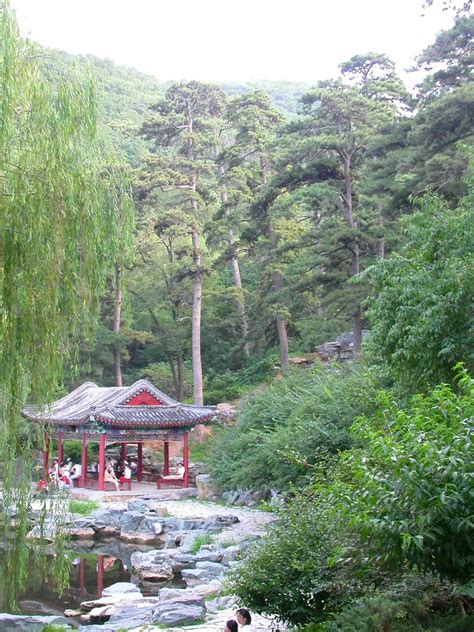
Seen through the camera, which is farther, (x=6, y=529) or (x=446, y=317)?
(x=446, y=317)

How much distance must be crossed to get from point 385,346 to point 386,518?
5.84m

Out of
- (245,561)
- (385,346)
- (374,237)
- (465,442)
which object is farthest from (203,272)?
(465,442)

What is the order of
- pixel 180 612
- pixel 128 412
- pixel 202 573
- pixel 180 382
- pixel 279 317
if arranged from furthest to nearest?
pixel 180 382, pixel 279 317, pixel 128 412, pixel 202 573, pixel 180 612

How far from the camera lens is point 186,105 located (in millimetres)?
29469

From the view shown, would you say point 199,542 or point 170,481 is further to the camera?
point 170,481

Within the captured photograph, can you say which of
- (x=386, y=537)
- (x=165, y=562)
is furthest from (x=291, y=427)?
(x=386, y=537)

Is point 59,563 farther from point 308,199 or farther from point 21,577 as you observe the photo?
point 308,199

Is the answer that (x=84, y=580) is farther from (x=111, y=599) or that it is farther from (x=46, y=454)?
(x=46, y=454)

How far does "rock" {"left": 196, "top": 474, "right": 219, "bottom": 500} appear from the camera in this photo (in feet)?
65.9

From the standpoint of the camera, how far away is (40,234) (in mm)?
5543

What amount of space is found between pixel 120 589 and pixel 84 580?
1675mm

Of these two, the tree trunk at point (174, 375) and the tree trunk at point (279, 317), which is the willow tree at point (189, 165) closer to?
the tree trunk at point (279, 317)

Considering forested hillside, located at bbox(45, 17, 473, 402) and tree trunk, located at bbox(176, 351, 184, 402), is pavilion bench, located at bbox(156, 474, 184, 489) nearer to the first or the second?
forested hillside, located at bbox(45, 17, 473, 402)

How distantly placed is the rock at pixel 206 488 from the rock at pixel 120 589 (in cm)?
828
